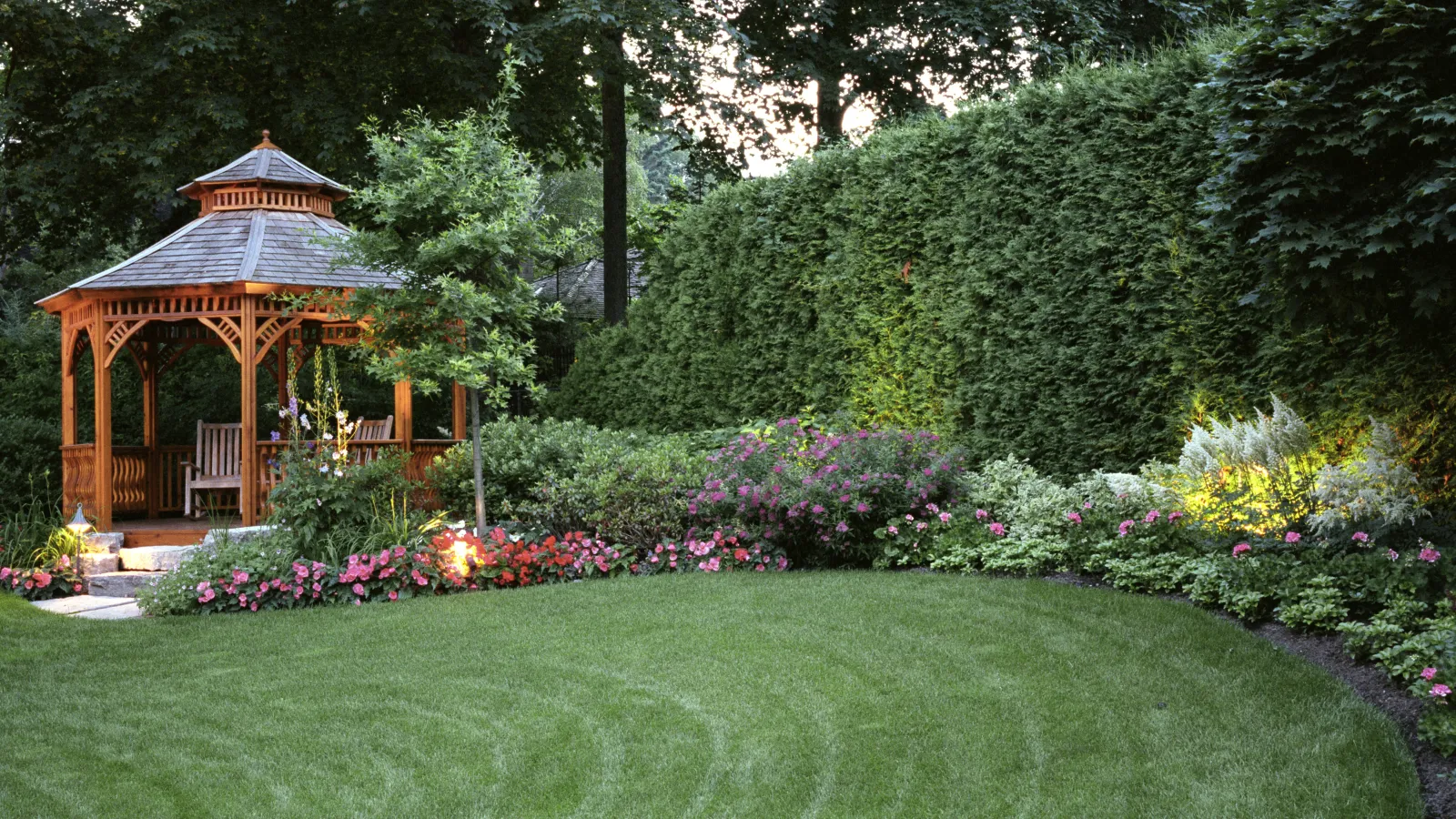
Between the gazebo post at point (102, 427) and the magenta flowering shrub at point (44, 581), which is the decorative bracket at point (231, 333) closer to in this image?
the gazebo post at point (102, 427)

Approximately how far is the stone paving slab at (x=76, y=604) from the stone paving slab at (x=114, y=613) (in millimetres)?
80

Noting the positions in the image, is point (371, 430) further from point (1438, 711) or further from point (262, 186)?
point (1438, 711)

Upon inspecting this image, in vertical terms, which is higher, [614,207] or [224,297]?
[614,207]

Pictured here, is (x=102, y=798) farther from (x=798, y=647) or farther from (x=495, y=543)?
(x=495, y=543)

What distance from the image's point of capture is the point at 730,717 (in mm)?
4930

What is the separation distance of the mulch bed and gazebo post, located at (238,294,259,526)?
26.7ft

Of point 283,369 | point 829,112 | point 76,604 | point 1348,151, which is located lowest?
point 76,604

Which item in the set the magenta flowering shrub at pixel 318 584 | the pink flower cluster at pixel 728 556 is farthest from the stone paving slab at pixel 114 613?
the pink flower cluster at pixel 728 556

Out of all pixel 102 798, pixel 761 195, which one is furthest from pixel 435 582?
pixel 761 195

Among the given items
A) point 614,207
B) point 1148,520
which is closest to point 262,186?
point 614,207

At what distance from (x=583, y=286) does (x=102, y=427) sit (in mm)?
13898

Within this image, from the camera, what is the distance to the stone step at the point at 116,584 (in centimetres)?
991

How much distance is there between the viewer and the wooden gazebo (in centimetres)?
1059

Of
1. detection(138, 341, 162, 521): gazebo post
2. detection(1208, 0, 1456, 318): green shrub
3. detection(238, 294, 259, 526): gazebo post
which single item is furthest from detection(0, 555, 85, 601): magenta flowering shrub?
detection(1208, 0, 1456, 318): green shrub
